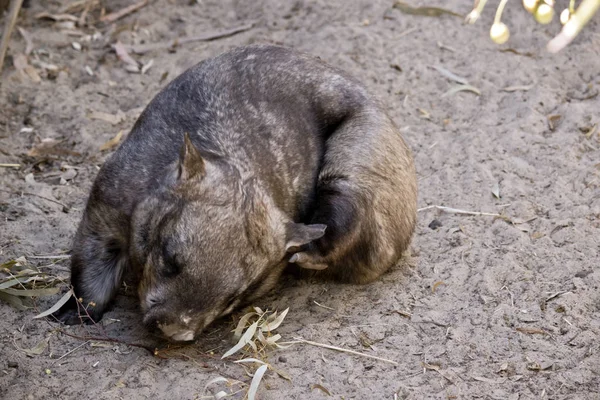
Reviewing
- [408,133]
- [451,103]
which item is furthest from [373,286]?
[451,103]

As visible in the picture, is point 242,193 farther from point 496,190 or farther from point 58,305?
point 496,190

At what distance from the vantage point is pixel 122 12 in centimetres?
777

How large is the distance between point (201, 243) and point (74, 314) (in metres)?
1.10

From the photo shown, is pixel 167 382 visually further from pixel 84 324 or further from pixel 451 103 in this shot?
pixel 451 103

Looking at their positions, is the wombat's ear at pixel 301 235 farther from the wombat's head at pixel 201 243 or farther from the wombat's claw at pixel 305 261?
the wombat's claw at pixel 305 261

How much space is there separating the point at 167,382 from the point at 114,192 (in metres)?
1.03

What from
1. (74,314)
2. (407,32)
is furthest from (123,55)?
(74,314)

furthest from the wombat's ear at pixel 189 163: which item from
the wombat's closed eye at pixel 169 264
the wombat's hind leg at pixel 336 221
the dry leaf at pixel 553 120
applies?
the dry leaf at pixel 553 120

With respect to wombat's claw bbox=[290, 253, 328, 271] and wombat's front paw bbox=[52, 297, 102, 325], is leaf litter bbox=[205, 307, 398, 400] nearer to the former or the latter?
wombat's claw bbox=[290, 253, 328, 271]

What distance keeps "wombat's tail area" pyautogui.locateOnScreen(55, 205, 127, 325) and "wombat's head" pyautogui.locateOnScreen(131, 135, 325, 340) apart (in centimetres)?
31

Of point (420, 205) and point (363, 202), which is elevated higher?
point (363, 202)

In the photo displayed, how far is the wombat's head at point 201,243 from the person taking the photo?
3.83 metres

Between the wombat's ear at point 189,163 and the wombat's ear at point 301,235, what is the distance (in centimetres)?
55

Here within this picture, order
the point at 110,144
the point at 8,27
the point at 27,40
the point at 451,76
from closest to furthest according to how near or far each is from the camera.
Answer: the point at 110,144 → the point at 8,27 → the point at 451,76 → the point at 27,40
